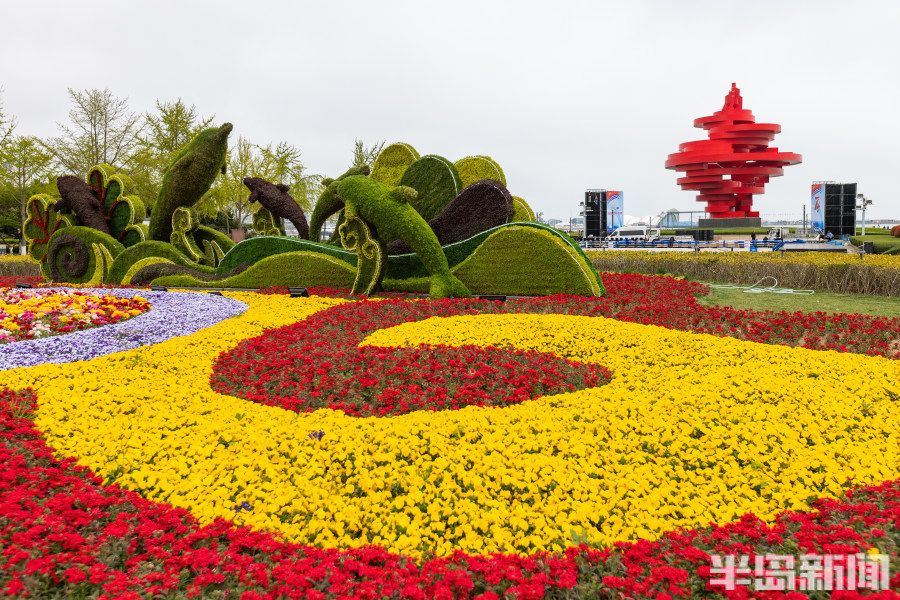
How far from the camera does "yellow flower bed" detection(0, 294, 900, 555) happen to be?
10.5ft

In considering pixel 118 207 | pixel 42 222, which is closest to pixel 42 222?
pixel 42 222


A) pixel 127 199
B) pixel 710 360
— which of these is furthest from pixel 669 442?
pixel 127 199

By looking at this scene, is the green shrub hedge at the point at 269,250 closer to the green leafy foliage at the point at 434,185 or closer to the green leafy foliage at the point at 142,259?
the green leafy foliage at the point at 142,259

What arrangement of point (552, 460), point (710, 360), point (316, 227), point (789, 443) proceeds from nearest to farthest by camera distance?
point (552, 460) < point (789, 443) < point (710, 360) < point (316, 227)

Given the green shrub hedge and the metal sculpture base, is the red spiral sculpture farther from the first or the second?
the green shrub hedge

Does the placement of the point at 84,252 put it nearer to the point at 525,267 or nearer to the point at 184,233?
the point at 184,233

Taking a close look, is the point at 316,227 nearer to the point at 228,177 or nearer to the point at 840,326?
the point at 840,326

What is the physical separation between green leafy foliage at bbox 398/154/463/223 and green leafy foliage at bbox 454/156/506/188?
4.11 ft

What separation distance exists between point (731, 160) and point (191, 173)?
5211 centimetres

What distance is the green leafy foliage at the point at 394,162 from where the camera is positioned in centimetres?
1402

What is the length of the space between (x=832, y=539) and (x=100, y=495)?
4.19 metres

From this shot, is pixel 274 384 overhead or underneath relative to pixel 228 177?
underneath

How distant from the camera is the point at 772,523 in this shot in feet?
10.5

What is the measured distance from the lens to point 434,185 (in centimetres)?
1239
